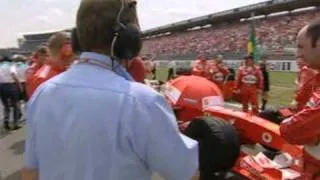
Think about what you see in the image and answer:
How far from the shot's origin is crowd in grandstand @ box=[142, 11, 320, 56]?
45.2 metres

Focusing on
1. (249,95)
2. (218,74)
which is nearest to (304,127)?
(249,95)

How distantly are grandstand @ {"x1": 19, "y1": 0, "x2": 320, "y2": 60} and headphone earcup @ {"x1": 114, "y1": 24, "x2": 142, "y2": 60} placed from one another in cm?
3218

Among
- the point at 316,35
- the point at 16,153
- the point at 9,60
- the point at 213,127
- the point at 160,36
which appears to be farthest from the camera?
the point at 160,36

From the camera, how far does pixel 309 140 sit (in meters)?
2.92

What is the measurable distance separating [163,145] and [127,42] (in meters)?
0.39

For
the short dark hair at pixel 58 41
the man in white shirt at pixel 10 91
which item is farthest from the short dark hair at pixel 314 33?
the man in white shirt at pixel 10 91

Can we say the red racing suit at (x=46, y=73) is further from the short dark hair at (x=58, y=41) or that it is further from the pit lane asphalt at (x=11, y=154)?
the pit lane asphalt at (x=11, y=154)

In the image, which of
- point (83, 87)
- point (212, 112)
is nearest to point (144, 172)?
point (83, 87)

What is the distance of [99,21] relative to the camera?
1849mm

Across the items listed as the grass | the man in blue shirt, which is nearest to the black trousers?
the grass

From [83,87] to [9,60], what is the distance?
11948 millimetres

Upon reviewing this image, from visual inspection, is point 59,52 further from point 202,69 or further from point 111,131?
point 202,69

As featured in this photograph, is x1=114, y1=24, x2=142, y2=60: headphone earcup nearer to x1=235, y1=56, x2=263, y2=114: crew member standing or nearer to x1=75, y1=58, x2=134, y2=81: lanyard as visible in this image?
x1=75, y1=58, x2=134, y2=81: lanyard

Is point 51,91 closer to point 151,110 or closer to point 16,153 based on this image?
point 151,110
